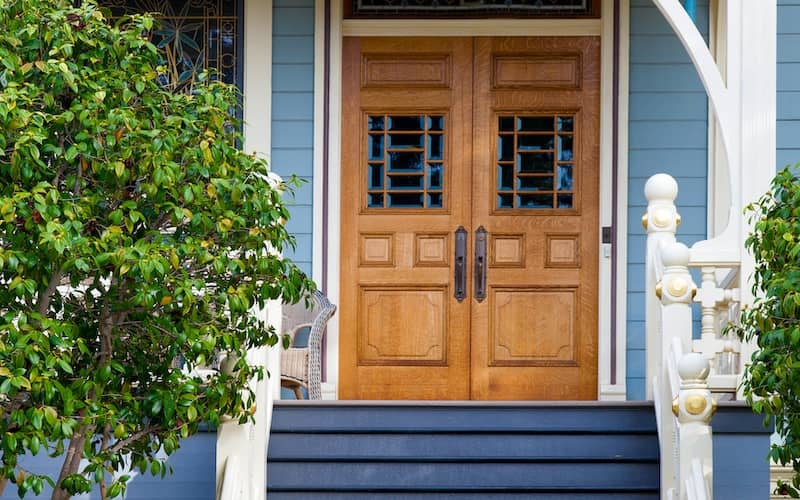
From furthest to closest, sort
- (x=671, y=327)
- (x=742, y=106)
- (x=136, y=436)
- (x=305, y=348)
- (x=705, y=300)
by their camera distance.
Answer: (x=305, y=348), (x=742, y=106), (x=705, y=300), (x=671, y=327), (x=136, y=436)

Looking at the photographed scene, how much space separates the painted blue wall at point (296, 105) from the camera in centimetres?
946

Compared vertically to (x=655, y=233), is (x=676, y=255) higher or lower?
lower

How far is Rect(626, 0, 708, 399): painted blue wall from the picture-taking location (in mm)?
9367

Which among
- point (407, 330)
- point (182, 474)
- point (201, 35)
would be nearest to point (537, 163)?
point (407, 330)

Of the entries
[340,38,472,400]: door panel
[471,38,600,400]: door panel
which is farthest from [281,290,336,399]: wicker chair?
[471,38,600,400]: door panel

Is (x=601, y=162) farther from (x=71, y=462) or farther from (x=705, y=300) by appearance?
(x=71, y=462)

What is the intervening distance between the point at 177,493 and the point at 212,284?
1109 millimetres

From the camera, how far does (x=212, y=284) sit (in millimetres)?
6488

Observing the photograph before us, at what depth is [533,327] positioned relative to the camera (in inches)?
373

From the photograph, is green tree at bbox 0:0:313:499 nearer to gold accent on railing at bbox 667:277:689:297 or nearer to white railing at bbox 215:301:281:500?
white railing at bbox 215:301:281:500

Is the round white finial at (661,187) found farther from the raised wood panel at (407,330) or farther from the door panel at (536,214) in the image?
the raised wood panel at (407,330)

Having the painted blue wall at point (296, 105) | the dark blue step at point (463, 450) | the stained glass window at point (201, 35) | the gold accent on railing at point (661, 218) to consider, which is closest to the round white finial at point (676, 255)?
the gold accent on railing at point (661, 218)

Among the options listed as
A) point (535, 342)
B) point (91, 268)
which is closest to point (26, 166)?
point (91, 268)

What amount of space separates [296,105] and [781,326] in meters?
4.20
